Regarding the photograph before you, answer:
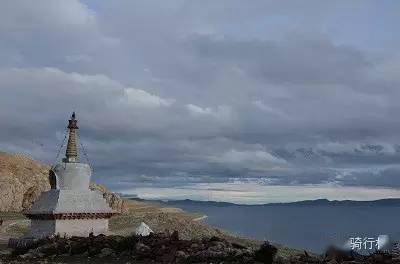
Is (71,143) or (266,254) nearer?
(266,254)

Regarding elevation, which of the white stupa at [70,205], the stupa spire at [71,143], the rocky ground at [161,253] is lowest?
the rocky ground at [161,253]

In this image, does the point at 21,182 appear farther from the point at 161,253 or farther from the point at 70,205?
the point at 161,253

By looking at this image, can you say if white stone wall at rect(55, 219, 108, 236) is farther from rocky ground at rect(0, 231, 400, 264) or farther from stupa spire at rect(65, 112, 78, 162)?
rocky ground at rect(0, 231, 400, 264)

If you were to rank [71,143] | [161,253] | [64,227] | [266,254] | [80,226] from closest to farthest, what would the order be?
1. [266,254]
2. [161,253]
3. [64,227]
4. [80,226]
5. [71,143]

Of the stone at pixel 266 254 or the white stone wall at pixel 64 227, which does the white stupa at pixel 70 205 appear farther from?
the stone at pixel 266 254

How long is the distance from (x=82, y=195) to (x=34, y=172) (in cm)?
5415

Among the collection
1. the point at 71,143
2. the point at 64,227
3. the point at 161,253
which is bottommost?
the point at 161,253

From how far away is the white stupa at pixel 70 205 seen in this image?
108 ft

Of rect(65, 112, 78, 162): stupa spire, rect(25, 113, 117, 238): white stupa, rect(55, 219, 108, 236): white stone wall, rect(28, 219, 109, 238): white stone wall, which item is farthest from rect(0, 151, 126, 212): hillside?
rect(55, 219, 108, 236): white stone wall

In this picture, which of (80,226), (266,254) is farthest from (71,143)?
(266,254)

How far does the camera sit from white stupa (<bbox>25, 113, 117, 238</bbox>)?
1293 inches

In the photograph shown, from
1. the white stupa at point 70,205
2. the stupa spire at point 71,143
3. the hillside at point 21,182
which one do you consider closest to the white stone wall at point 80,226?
the white stupa at point 70,205

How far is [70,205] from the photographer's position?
33.4 meters

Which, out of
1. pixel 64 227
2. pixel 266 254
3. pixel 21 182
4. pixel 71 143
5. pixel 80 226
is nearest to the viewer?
pixel 266 254
